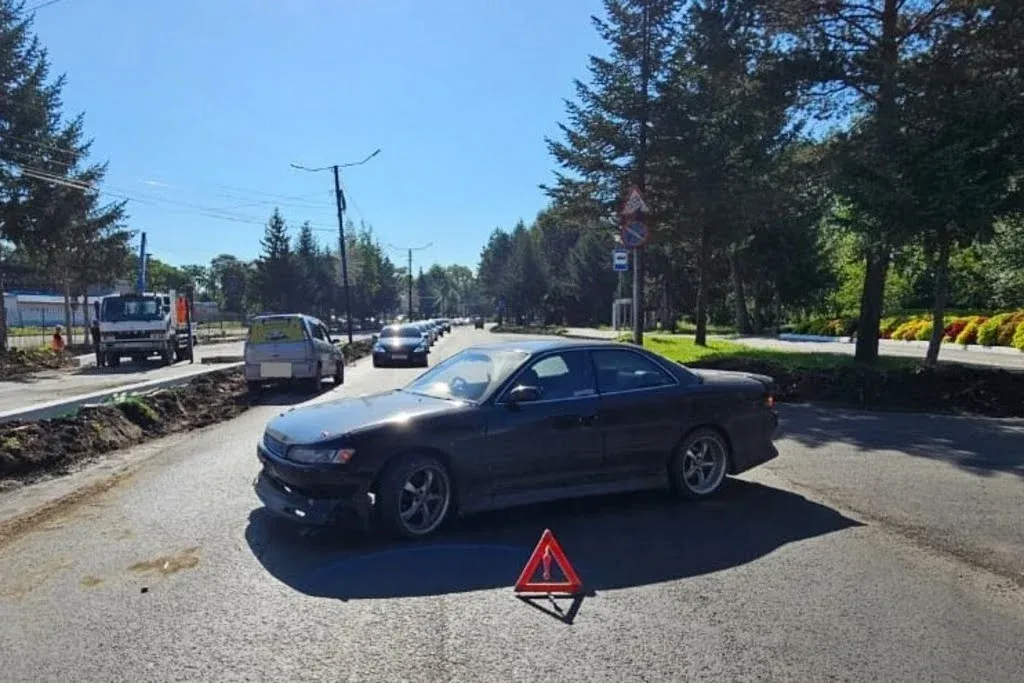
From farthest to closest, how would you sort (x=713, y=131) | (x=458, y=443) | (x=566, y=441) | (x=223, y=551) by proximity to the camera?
(x=713, y=131) < (x=566, y=441) < (x=458, y=443) < (x=223, y=551)

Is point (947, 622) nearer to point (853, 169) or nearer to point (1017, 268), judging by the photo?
point (853, 169)

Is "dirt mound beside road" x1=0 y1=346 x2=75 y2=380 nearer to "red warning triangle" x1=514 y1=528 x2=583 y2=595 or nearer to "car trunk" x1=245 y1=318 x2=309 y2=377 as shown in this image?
"car trunk" x1=245 y1=318 x2=309 y2=377

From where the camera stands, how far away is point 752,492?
759 cm

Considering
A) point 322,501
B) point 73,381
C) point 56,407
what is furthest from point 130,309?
point 322,501

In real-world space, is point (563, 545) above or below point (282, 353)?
below

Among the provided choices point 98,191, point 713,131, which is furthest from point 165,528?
point 98,191

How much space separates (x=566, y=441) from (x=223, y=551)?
2750mm

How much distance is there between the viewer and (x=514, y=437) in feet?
20.6

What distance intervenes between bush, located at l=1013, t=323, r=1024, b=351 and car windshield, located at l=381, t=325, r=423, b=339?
69.5 ft

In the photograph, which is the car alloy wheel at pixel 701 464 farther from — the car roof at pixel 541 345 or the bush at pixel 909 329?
the bush at pixel 909 329

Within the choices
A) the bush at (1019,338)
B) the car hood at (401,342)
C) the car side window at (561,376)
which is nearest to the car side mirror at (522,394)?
the car side window at (561,376)

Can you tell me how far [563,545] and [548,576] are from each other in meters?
1.02

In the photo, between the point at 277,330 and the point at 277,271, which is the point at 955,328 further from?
the point at 277,271

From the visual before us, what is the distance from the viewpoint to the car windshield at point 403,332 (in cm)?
2975
